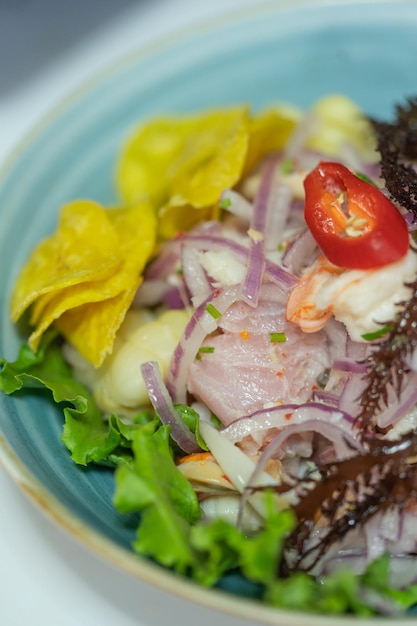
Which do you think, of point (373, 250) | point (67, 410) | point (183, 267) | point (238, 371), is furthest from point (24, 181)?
point (373, 250)

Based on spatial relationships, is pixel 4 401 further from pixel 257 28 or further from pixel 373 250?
pixel 257 28

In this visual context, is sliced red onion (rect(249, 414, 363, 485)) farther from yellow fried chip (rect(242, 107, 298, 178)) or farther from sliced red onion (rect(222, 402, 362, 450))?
yellow fried chip (rect(242, 107, 298, 178))

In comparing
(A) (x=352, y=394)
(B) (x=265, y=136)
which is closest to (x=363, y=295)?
(A) (x=352, y=394)

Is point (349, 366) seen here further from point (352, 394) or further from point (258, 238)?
point (258, 238)

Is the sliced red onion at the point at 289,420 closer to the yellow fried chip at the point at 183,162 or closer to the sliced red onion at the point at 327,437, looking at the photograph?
the sliced red onion at the point at 327,437

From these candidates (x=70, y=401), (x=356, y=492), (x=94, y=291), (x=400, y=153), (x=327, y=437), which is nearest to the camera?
(x=356, y=492)

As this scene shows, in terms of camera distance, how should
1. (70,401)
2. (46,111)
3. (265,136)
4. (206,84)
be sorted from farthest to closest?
1. (206,84)
2. (46,111)
3. (265,136)
4. (70,401)

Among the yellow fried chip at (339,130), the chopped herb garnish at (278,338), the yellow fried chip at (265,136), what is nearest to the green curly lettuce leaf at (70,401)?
Result: the chopped herb garnish at (278,338)
